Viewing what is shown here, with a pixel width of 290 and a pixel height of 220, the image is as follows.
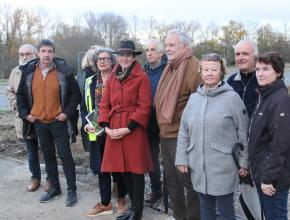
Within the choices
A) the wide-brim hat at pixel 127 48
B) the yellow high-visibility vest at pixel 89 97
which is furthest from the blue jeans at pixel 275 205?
the yellow high-visibility vest at pixel 89 97

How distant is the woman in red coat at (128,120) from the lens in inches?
168

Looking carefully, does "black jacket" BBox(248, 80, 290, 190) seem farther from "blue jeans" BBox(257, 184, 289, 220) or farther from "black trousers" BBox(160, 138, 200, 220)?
"black trousers" BBox(160, 138, 200, 220)

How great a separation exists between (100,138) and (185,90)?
132 centimetres

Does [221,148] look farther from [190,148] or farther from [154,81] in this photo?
[154,81]

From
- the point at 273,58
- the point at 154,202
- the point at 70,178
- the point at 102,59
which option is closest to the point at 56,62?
the point at 102,59

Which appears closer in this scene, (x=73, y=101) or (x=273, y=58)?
(x=273, y=58)

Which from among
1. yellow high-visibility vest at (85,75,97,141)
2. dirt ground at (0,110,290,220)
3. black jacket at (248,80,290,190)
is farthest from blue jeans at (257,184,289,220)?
yellow high-visibility vest at (85,75,97,141)

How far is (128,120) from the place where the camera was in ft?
14.0

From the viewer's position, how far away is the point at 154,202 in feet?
16.6

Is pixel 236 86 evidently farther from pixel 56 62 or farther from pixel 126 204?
pixel 56 62

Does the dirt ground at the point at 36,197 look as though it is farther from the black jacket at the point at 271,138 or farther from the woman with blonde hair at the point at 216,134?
the black jacket at the point at 271,138

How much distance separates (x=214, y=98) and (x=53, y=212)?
2586 millimetres

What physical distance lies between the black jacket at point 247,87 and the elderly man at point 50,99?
2.13 meters

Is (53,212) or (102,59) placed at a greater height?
(102,59)
